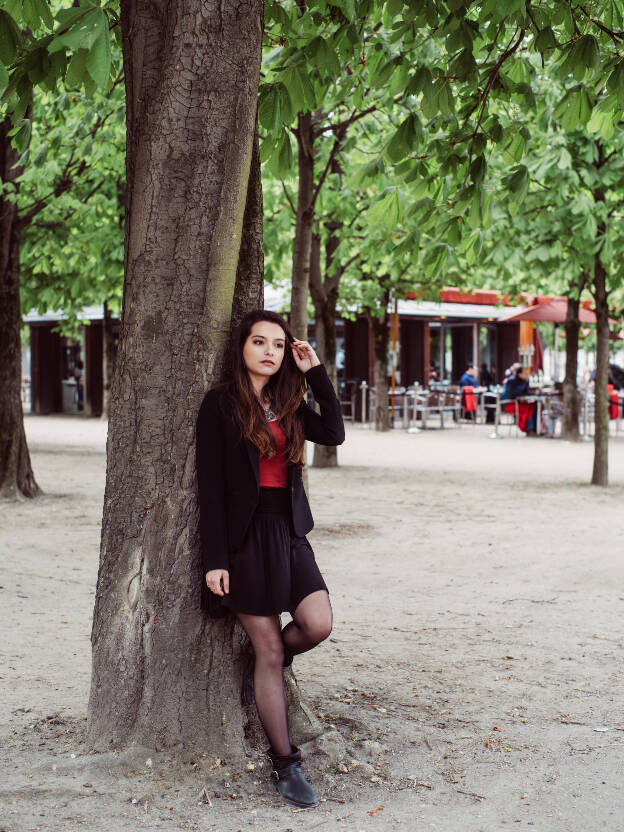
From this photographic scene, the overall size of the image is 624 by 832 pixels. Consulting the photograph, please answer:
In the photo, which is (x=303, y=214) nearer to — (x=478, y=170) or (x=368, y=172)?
(x=368, y=172)

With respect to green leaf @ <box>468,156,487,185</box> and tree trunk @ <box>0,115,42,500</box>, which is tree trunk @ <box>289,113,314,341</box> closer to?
tree trunk @ <box>0,115,42,500</box>

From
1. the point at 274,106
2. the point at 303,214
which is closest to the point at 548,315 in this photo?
the point at 303,214

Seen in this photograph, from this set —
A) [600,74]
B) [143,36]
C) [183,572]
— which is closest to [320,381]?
[183,572]

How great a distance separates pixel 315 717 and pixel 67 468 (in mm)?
13262

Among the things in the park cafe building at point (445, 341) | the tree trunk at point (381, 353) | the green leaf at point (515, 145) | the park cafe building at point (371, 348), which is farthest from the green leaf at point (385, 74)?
the park cafe building at point (371, 348)

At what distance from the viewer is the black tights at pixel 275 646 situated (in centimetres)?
407

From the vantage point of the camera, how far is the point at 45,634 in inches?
257

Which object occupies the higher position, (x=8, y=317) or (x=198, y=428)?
(x=8, y=317)

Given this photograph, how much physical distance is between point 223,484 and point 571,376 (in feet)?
63.1

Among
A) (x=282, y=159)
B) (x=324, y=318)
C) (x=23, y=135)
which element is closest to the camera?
(x=282, y=159)

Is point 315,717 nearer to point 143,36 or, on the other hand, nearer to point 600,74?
point 143,36

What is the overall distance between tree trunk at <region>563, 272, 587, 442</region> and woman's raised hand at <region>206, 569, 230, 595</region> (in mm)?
18936

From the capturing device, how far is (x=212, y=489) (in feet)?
13.3

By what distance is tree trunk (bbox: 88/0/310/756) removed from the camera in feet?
13.7
